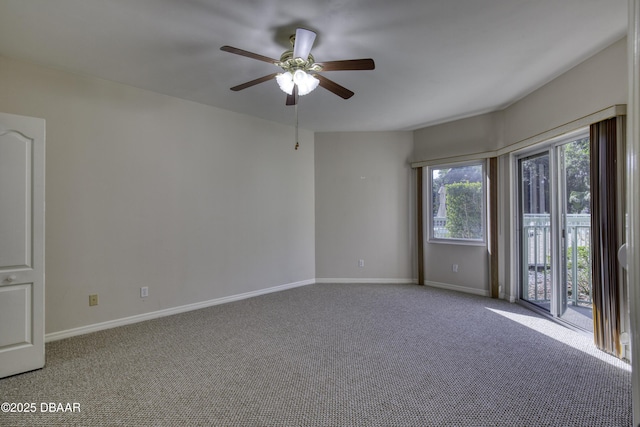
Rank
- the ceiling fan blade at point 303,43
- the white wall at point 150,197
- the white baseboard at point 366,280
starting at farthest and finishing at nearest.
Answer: the white baseboard at point 366,280 → the white wall at point 150,197 → the ceiling fan blade at point 303,43

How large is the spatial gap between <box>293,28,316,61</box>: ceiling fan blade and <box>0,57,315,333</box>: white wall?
2.14 metres

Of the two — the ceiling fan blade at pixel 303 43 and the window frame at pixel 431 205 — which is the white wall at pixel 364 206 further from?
the ceiling fan blade at pixel 303 43

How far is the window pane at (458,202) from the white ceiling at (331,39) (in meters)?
1.41

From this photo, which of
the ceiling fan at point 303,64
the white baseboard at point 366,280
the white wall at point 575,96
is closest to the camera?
the ceiling fan at point 303,64

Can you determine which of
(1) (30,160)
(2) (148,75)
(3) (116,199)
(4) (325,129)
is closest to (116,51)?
(2) (148,75)

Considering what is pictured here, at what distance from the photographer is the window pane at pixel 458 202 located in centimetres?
476

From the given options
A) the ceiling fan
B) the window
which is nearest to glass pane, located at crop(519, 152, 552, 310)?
the window

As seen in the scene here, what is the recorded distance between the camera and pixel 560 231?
340 cm

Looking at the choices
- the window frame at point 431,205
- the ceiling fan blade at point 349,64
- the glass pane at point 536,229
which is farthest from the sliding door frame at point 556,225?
the ceiling fan blade at point 349,64

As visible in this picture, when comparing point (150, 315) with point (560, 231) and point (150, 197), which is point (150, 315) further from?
point (560, 231)

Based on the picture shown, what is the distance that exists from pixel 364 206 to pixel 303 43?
134 inches

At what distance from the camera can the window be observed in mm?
4738

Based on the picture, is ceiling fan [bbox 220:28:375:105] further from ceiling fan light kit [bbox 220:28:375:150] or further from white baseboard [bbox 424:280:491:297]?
white baseboard [bbox 424:280:491:297]

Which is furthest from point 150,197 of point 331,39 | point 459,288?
point 459,288
